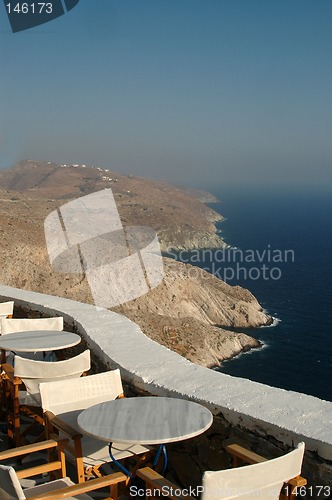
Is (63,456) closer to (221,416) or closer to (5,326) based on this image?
(221,416)

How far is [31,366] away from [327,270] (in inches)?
4149

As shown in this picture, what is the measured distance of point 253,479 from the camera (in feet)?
8.60

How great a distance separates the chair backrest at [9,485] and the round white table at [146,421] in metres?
0.56

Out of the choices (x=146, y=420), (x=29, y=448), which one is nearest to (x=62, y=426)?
(x=29, y=448)

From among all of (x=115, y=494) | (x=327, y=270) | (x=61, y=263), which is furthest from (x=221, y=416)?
(x=327, y=270)

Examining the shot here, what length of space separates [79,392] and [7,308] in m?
3.27

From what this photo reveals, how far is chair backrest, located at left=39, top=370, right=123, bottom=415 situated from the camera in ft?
12.9

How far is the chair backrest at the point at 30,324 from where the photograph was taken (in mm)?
6145

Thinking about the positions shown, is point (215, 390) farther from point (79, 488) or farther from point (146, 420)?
point (79, 488)

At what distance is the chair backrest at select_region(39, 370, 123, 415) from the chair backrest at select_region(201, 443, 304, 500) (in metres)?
1.62

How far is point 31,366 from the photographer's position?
457cm

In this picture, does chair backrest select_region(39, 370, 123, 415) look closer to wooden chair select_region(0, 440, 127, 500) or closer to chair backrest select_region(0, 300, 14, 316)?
wooden chair select_region(0, 440, 127, 500)

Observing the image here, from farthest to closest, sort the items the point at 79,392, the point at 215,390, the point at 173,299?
the point at 173,299
the point at 79,392
the point at 215,390

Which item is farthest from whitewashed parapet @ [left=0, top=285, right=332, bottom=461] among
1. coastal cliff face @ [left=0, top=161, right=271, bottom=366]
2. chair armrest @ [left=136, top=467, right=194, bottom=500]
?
coastal cliff face @ [left=0, top=161, right=271, bottom=366]
